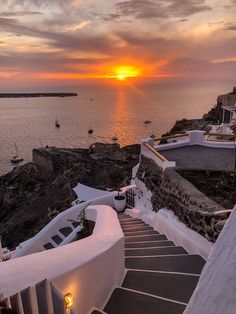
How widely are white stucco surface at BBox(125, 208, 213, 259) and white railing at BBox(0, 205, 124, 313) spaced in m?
1.75

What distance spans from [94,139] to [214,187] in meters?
63.9

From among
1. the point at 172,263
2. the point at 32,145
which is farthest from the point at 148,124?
the point at 172,263

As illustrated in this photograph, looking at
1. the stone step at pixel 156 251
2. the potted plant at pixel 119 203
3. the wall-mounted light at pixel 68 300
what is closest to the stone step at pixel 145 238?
the stone step at pixel 156 251

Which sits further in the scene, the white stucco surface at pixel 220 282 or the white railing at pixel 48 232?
the white railing at pixel 48 232

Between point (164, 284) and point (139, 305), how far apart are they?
713mm

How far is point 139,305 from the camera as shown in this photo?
414 cm

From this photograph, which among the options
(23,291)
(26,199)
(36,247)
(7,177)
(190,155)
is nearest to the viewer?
(23,291)

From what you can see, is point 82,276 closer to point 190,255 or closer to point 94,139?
point 190,255

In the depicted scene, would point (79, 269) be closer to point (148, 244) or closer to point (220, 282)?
point (220, 282)

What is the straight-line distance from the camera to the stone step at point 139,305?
4023 mm

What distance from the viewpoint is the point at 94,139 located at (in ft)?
234

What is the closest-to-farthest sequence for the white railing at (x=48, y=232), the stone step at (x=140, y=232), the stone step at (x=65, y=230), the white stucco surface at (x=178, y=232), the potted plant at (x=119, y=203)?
the white stucco surface at (x=178, y=232) → the stone step at (x=140, y=232) → the white railing at (x=48, y=232) → the stone step at (x=65, y=230) → the potted plant at (x=119, y=203)

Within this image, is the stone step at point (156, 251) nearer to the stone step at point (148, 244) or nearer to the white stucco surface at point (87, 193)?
the stone step at point (148, 244)

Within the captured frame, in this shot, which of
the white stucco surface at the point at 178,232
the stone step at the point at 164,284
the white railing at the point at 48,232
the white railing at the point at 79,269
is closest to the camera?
the white railing at the point at 79,269
